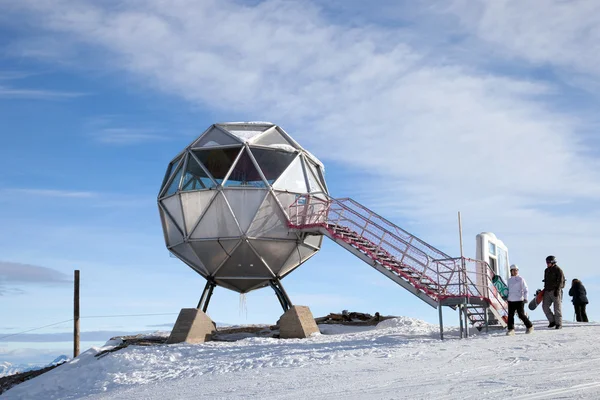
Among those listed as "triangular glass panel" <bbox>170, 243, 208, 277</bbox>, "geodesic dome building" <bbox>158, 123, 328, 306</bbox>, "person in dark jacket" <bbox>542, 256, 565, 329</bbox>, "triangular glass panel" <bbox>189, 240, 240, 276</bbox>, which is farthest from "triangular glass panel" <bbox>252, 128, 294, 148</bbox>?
"person in dark jacket" <bbox>542, 256, 565, 329</bbox>

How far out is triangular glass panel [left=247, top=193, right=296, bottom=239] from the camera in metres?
22.9

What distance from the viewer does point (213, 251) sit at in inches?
922

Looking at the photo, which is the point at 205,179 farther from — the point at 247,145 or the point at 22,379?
the point at 22,379

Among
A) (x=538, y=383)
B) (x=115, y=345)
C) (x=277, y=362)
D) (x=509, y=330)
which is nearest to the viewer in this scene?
(x=538, y=383)

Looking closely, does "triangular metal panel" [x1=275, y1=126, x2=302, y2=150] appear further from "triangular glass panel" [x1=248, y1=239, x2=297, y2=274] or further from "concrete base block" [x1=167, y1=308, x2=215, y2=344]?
"concrete base block" [x1=167, y1=308, x2=215, y2=344]

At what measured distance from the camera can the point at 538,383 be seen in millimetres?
10430

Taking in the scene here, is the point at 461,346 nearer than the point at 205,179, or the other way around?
the point at 461,346

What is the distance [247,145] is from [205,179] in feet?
6.24

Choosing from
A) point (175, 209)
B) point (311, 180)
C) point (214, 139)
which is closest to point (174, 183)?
point (175, 209)

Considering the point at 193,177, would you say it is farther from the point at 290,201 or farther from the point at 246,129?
the point at 290,201

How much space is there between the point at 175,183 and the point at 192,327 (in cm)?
531

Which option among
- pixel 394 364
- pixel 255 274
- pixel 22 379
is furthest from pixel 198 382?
pixel 22 379

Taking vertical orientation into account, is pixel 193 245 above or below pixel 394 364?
above

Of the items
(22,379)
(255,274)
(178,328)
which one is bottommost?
(22,379)
